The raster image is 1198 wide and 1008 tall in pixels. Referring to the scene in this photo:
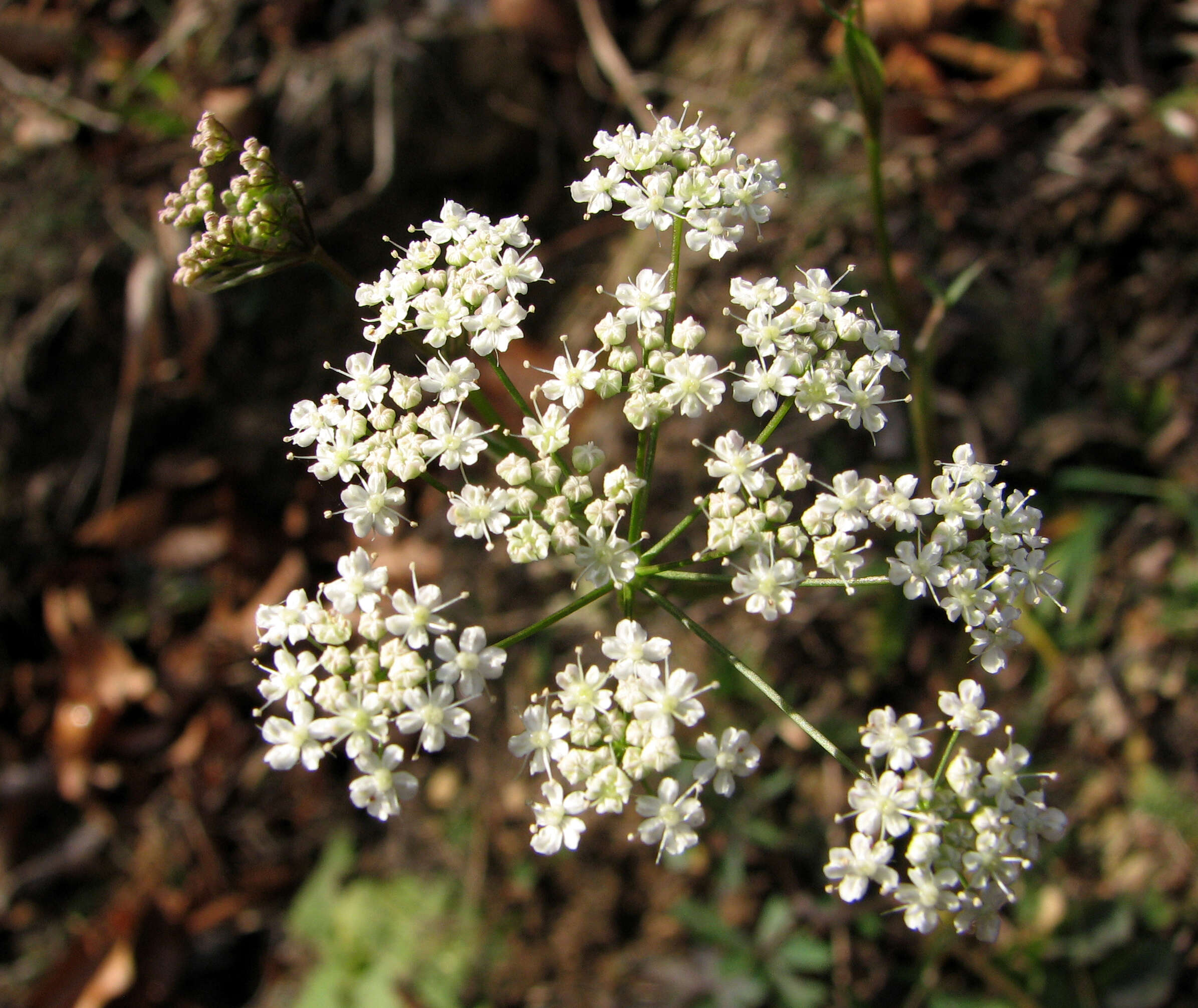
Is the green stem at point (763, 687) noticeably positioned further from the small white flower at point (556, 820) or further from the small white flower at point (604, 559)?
the small white flower at point (556, 820)

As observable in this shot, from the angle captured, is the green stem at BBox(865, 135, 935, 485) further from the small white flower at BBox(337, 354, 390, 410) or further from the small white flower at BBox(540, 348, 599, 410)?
the small white flower at BBox(337, 354, 390, 410)

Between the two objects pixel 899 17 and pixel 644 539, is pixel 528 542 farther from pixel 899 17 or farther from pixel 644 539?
pixel 899 17

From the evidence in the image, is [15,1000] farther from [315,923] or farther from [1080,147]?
[1080,147]

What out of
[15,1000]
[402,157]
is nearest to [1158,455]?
[402,157]

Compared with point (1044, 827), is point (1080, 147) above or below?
above

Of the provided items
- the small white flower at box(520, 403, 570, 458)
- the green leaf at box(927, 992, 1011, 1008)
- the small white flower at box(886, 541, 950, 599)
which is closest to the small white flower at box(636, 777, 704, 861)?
the small white flower at box(886, 541, 950, 599)

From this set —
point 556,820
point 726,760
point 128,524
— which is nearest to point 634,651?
point 726,760
